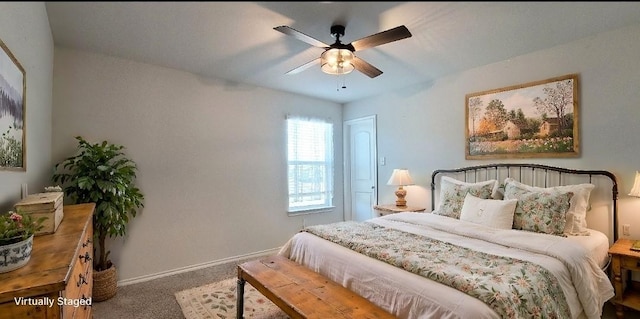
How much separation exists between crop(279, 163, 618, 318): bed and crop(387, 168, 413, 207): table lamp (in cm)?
57

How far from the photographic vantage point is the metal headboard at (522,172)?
2.38 metres

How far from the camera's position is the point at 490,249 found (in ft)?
6.66

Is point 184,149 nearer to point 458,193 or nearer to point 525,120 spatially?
point 458,193

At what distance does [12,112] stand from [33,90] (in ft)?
2.04

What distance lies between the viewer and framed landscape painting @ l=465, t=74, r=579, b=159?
2.64 m

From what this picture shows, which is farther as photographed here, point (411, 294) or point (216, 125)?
point (216, 125)

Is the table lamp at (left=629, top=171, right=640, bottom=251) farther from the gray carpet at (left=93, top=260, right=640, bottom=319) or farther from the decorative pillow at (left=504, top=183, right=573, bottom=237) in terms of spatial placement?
the gray carpet at (left=93, top=260, right=640, bottom=319)

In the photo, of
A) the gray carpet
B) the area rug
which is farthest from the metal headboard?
the area rug

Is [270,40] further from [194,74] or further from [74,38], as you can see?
[74,38]

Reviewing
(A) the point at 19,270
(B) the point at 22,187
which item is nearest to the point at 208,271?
(B) the point at 22,187

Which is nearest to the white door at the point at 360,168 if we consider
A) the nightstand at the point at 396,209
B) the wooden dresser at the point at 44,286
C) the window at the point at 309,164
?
the window at the point at 309,164

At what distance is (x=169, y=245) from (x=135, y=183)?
78 cm

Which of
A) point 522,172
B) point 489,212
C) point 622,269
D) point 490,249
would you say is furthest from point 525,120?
point 490,249

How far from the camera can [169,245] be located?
3211 millimetres
